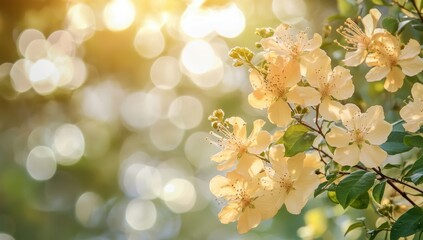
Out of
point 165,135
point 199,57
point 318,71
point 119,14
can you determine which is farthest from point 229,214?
point 165,135

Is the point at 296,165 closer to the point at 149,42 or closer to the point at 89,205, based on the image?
the point at 149,42

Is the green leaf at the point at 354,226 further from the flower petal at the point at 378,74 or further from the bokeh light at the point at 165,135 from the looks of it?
the bokeh light at the point at 165,135

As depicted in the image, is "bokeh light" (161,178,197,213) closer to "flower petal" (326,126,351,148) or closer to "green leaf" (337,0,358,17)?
"green leaf" (337,0,358,17)

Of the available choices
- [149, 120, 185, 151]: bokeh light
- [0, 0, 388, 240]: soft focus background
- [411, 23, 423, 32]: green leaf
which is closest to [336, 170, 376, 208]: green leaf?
[411, 23, 423, 32]: green leaf

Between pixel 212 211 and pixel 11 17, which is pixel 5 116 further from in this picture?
pixel 212 211

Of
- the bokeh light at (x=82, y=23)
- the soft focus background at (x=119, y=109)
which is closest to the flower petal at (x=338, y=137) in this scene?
the soft focus background at (x=119, y=109)
